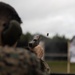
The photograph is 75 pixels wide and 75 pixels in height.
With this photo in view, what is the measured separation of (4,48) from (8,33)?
0.26 metres

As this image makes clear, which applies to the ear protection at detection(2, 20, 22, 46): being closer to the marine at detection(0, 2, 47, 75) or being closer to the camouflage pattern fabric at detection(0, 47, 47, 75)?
the marine at detection(0, 2, 47, 75)

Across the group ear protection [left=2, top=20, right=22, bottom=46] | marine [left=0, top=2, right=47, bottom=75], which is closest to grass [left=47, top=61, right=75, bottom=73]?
ear protection [left=2, top=20, right=22, bottom=46]

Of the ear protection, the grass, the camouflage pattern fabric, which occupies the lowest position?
the grass

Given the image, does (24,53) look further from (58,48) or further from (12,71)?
(58,48)

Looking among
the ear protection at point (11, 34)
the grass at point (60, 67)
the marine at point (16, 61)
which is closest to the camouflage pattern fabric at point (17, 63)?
the marine at point (16, 61)

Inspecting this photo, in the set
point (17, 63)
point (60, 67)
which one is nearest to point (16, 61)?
point (17, 63)

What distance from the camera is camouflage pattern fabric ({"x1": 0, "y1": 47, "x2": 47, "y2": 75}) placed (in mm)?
3768

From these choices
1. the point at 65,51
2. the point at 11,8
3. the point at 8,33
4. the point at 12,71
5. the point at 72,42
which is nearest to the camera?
the point at 12,71

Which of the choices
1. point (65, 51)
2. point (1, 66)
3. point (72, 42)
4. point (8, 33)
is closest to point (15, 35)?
point (8, 33)

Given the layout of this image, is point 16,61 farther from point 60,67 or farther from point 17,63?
point 60,67

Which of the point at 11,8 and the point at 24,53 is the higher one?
the point at 11,8

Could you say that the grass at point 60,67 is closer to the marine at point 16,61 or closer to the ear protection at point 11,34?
the ear protection at point 11,34

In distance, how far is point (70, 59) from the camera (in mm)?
23969

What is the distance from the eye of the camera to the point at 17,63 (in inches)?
149
